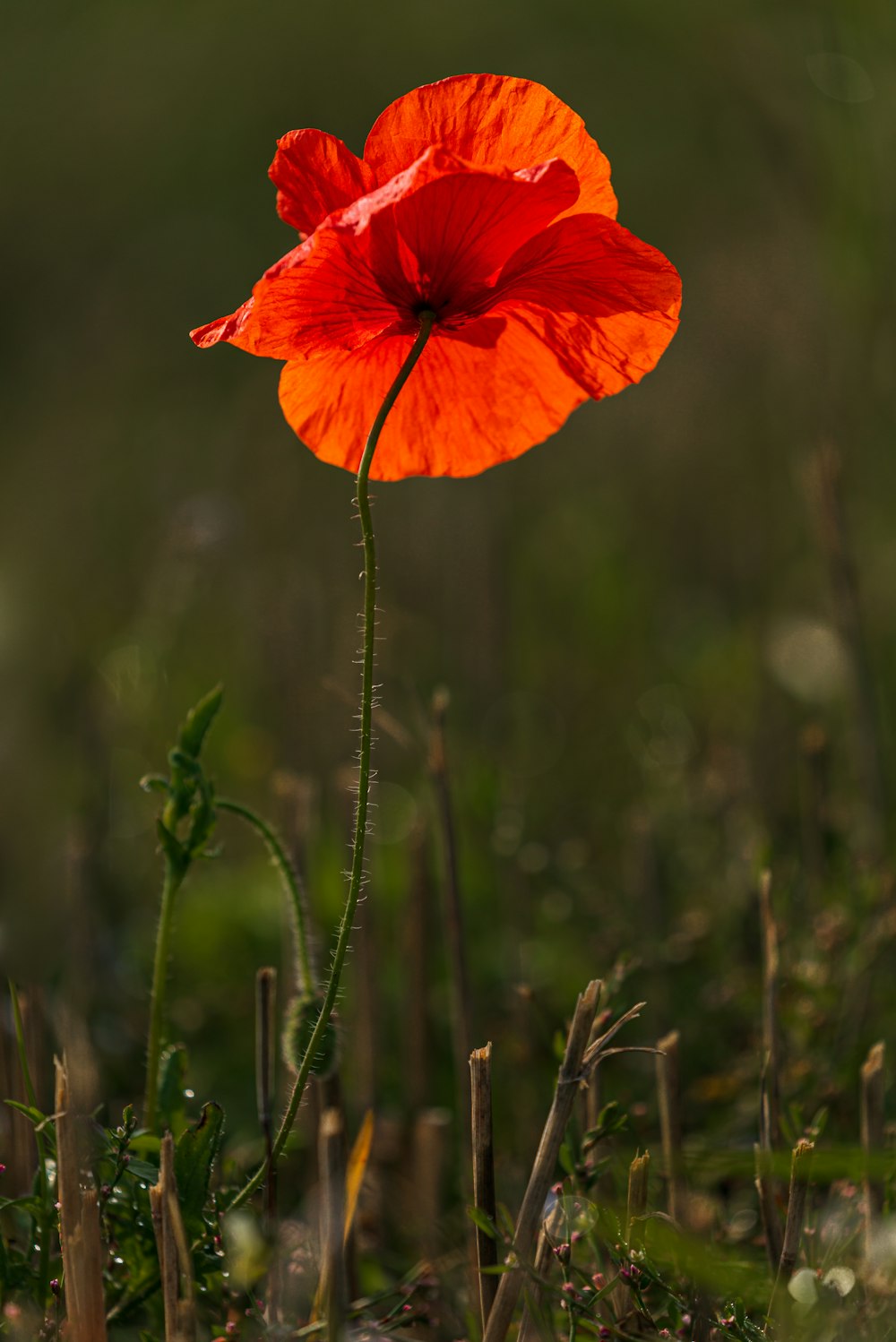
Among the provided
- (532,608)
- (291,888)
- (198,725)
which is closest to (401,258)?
(198,725)

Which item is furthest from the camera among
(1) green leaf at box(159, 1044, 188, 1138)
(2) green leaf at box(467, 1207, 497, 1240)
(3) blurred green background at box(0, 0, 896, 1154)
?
(3) blurred green background at box(0, 0, 896, 1154)

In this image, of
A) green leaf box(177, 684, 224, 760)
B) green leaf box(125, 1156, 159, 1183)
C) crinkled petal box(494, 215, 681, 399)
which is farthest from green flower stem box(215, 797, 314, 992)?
crinkled petal box(494, 215, 681, 399)

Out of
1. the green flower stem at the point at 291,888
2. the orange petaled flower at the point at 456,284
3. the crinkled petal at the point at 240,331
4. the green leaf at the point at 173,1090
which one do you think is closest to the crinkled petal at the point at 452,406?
the orange petaled flower at the point at 456,284

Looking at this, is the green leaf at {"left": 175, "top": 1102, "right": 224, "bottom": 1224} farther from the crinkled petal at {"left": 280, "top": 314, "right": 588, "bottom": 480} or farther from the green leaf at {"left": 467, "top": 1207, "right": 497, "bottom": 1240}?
the crinkled petal at {"left": 280, "top": 314, "right": 588, "bottom": 480}

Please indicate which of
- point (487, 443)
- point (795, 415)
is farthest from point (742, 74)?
point (487, 443)

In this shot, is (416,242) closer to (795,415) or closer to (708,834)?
(708,834)

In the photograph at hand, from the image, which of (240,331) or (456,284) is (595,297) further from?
(240,331)

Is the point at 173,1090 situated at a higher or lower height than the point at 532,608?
lower
